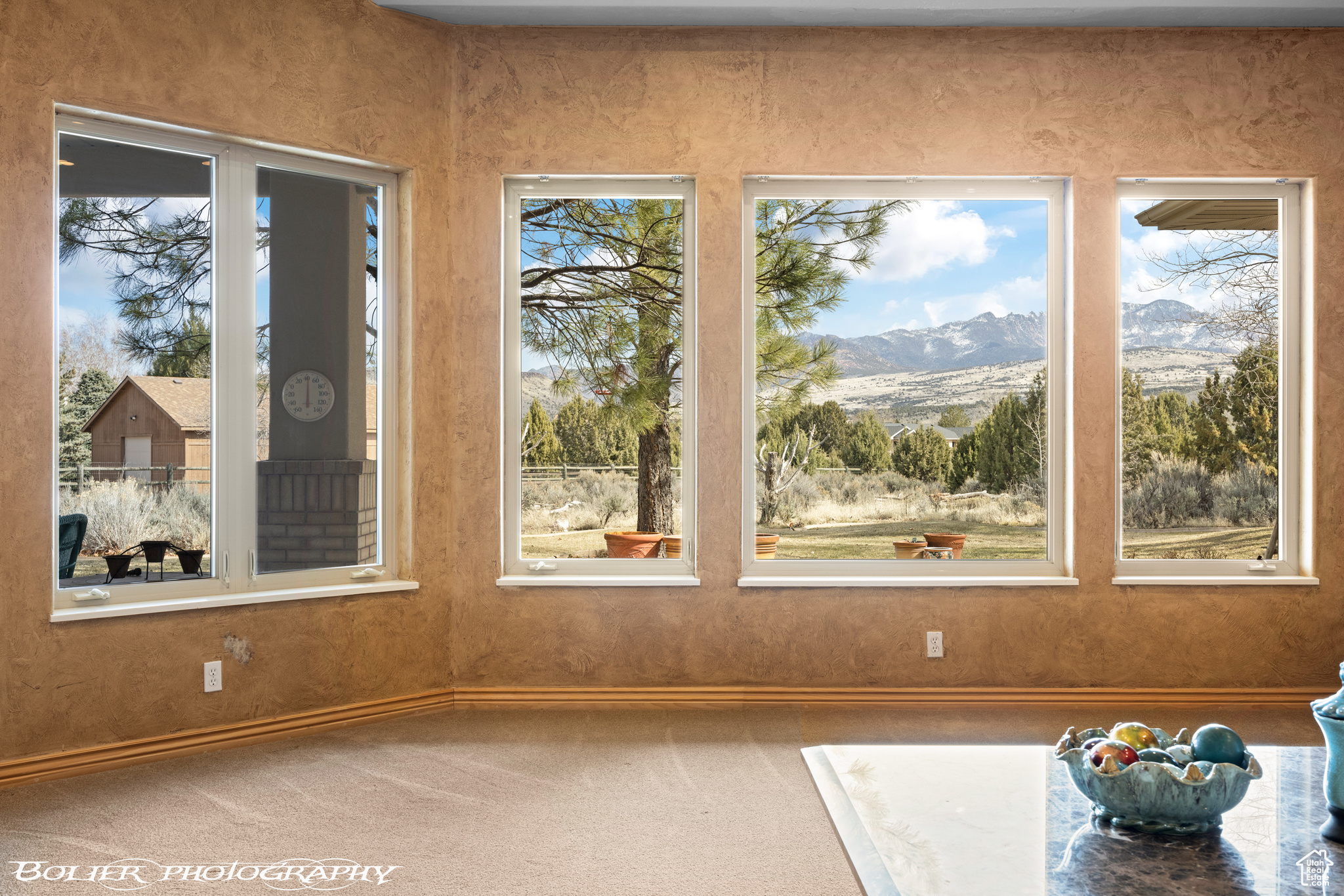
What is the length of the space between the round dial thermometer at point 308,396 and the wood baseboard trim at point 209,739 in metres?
1.18

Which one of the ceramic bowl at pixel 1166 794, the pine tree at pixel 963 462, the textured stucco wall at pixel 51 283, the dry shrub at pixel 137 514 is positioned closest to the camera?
the ceramic bowl at pixel 1166 794

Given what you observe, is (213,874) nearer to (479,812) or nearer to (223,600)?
(479,812)

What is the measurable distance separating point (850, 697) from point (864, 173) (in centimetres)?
224

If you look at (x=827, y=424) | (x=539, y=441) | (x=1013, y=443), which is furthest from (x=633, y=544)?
(x=1013, y=443)

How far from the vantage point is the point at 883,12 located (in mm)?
3756

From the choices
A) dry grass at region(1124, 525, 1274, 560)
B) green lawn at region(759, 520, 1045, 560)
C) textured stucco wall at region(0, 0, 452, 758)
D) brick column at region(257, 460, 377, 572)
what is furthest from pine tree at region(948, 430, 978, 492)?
brick column at region(257, 460, 377, 572)

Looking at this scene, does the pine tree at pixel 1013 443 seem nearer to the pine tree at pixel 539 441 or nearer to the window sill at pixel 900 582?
the window sill at pixel 900 582

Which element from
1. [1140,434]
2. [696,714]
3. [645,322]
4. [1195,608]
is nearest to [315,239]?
[645,322]

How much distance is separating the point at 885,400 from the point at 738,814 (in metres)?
2.03

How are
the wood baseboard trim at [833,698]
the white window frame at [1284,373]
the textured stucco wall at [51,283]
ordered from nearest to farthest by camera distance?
the textured stucco wall at [51,283], the wood baseboard trim at [833,698], the white window frame at [1284,373]

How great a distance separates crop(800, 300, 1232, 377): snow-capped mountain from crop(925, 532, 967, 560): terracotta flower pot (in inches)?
29.4

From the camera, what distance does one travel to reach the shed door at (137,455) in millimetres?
3350

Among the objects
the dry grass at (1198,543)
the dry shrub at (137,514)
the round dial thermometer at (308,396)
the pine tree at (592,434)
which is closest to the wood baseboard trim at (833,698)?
the dry grass at (1198,543)

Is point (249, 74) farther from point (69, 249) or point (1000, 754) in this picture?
point (1000, 754)
